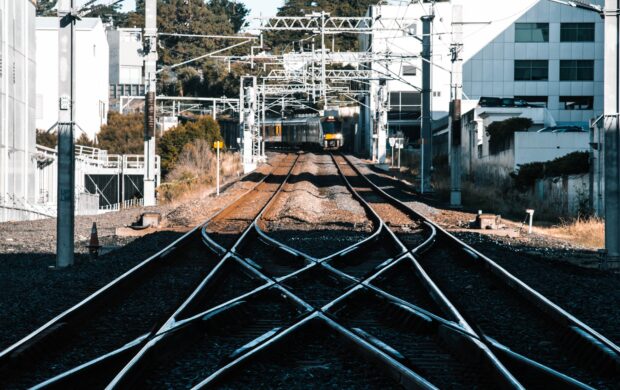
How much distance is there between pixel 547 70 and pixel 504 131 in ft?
118

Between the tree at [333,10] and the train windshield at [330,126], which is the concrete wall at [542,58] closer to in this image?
the train windshield at [330,126]

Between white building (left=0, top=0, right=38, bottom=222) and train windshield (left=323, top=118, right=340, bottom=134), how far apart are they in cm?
5490

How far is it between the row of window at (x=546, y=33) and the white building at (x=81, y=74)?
108ft

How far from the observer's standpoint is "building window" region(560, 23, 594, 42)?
77.2m

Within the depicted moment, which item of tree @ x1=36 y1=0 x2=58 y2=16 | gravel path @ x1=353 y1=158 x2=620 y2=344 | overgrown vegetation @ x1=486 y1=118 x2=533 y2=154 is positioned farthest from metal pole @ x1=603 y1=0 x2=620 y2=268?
tree @ x1=36 y1=0 x2=58 y2=16

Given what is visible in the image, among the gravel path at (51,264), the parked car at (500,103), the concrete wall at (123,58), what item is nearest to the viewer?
the gravel path at (51,264)

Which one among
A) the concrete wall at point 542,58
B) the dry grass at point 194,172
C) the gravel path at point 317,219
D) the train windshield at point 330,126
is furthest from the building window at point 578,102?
the gravel path at point 317,219

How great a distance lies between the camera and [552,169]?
1346 inches

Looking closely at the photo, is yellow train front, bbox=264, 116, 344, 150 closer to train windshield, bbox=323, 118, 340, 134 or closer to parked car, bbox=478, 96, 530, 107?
train windshield, bbox=323, 118, 340, 134

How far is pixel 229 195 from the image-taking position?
3703 cm

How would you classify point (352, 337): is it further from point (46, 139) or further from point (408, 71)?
point (408, 71)

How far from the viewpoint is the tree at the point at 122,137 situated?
70438mm

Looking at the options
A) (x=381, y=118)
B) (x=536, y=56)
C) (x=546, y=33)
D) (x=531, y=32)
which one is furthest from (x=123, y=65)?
(x=546, y=33)

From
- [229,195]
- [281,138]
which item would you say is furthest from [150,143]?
[281,138]
